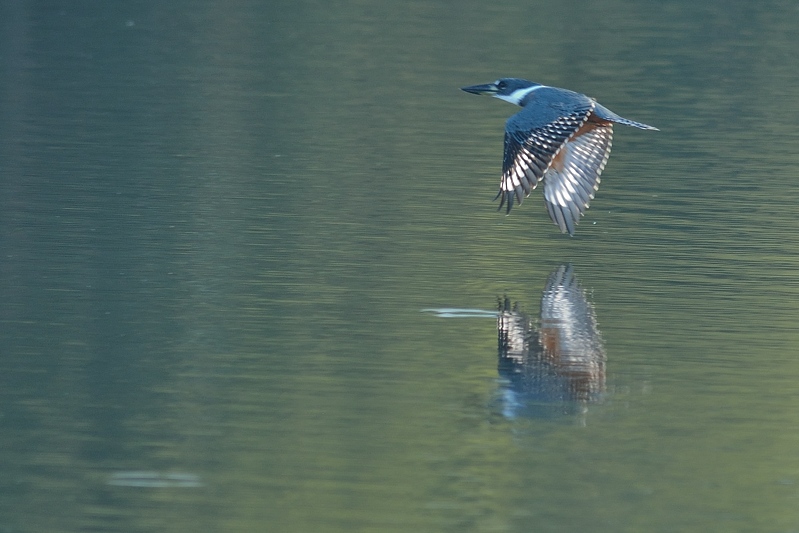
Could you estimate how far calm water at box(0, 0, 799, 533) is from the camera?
22.9 ft

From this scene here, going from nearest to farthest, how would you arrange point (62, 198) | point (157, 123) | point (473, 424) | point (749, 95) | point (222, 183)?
point (473, 424)
point (62, 198)
point (222, 183)
point (157, 123)
point (749, 95)

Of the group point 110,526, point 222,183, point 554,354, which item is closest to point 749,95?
point 222,183

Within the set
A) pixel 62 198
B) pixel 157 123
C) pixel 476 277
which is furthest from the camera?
pixel 157 123

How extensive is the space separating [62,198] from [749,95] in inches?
453

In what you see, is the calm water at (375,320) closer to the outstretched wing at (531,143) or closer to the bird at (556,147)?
the bird at (556,147)

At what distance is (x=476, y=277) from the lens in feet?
36.3

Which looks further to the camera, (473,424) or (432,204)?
(432,204)

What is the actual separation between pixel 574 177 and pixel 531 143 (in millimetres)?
1230

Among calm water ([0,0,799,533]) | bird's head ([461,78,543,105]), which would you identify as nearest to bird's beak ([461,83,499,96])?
bird's head ([461,78,543,105])

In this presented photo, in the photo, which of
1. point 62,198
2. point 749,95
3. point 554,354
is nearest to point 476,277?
point 554,354

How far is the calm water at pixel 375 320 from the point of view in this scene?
699cm

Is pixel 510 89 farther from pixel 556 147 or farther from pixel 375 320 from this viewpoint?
pixel 375 320

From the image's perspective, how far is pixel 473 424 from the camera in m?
7.84

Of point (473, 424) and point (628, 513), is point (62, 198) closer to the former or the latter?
point (473, 424)
